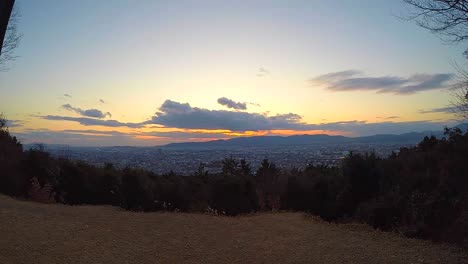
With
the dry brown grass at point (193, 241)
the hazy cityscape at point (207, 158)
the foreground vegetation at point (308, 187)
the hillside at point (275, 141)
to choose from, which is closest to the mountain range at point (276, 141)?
the hillside at point (275, 141)

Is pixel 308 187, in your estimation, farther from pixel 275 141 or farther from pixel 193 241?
pixel 275 141

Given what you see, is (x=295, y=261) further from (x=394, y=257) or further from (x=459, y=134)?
(x=459, y=134)

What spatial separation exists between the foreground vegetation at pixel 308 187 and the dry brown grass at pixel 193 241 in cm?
91

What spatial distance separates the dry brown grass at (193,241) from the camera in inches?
274

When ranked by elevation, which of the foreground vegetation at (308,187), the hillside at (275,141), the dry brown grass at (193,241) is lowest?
the dry brown grass at (193,241)

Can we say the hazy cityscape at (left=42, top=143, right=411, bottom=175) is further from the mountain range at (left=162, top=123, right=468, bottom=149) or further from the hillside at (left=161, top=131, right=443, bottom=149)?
the hillside at (left=161, top=131, right=443, bottom=149)

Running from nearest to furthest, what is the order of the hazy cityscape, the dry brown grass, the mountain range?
the dry brown grass < the hazy cityscape < the mountain range

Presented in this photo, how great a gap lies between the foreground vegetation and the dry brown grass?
91cm

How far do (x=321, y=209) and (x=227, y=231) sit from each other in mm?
3334

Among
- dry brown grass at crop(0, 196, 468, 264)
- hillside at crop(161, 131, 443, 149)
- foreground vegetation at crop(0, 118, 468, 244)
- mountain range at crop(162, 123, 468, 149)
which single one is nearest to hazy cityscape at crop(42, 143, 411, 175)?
foreground vegetation at crop(0, 118, 468, 244)

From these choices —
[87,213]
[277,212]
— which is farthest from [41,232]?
[277,212]

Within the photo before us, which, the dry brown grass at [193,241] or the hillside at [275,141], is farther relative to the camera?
the hillside at [275,141]

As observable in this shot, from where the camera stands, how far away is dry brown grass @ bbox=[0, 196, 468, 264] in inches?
274

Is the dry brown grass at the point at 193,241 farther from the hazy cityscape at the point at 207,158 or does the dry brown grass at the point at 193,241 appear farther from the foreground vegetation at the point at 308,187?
the hazy cityscape at the point at 207,158
